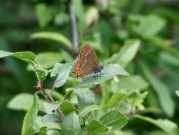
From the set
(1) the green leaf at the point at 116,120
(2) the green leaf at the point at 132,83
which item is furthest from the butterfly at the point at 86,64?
(2) the green leaf at the point at 132,83

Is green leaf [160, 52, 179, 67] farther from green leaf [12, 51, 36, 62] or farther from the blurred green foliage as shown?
green leaf [12, 51, 36, 62]

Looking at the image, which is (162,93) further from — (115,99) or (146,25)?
(115,99)

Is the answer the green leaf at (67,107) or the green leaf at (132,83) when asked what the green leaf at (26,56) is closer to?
the green leaf at (67,107)

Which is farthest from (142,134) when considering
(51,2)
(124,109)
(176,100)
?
(124,109)

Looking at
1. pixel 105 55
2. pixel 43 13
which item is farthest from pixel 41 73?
pixel 43 13

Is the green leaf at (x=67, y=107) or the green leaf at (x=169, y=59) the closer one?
the green leaf at (x=67, y=107)

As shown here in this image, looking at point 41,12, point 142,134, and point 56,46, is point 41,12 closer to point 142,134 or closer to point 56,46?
point 56,46
